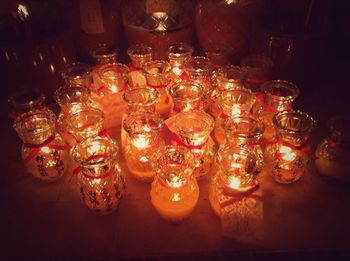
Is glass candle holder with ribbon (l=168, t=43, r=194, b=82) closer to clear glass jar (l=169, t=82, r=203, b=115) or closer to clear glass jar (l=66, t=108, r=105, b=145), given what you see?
clear glass jar (l=169, t=82, r=203, b=115)

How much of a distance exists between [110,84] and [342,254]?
0.81 meters

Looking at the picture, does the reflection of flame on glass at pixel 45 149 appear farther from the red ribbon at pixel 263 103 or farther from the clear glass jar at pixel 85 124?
the red ribbon at pixel 263 103

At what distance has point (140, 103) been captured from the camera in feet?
3.05

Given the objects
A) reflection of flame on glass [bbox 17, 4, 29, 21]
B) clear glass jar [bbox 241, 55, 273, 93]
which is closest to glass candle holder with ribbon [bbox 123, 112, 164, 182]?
clear glass jar [bbox 241, 55, 273, 93]

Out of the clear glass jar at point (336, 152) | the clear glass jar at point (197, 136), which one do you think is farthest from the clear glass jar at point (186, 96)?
the clear glass jar at point (336, 152)

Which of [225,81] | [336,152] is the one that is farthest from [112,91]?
[336,152]

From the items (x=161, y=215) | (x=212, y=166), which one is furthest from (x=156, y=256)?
(x=212, y=166)

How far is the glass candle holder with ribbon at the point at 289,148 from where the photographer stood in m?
0.85

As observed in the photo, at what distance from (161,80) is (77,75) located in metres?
0.32

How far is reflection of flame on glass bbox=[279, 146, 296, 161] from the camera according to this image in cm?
88

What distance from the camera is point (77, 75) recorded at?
1153 mm

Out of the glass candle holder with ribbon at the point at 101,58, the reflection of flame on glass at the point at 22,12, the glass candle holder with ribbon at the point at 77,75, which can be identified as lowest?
the glass candle holder with ribbon at the point at 77,75

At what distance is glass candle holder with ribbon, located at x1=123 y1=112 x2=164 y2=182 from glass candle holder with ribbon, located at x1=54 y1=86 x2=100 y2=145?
0.17m

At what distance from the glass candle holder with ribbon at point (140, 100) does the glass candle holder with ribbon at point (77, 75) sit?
0.19 m
